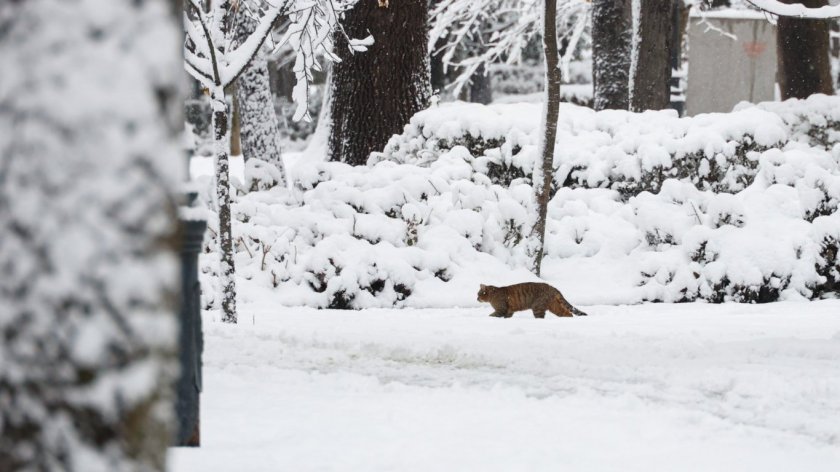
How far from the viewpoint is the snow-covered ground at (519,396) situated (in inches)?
146

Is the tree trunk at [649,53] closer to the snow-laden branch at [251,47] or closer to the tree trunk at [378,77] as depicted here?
the tree trunk at [378,77]

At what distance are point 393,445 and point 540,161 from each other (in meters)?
6.45

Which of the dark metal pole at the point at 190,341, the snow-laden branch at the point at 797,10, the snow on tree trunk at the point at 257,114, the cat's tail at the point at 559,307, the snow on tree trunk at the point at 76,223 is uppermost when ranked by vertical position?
the snow-laden branch at the point at 797,10

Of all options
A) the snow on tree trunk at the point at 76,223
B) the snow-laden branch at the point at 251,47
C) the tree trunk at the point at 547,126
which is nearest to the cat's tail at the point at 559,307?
the tree trunk at the point at 547,126

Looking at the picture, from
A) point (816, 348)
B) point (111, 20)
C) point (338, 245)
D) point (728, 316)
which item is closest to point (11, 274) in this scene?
point (111, 20)

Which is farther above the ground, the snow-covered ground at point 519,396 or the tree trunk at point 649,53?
the tree trunk at point 649,53

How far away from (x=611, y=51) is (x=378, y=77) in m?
4.95

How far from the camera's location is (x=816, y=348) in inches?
252

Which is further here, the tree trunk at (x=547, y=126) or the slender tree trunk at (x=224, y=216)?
the tree trunk at (x=547, y=126)

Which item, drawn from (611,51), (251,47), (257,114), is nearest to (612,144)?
(611,51)

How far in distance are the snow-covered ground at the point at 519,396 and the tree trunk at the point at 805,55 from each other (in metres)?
6.88

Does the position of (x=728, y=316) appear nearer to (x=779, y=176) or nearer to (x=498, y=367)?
(x=779, y=176)

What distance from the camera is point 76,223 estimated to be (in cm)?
157

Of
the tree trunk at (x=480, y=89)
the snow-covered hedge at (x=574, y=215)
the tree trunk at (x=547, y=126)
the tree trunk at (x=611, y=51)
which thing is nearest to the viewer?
the snow-covered hedge at (x=574, y=215)
